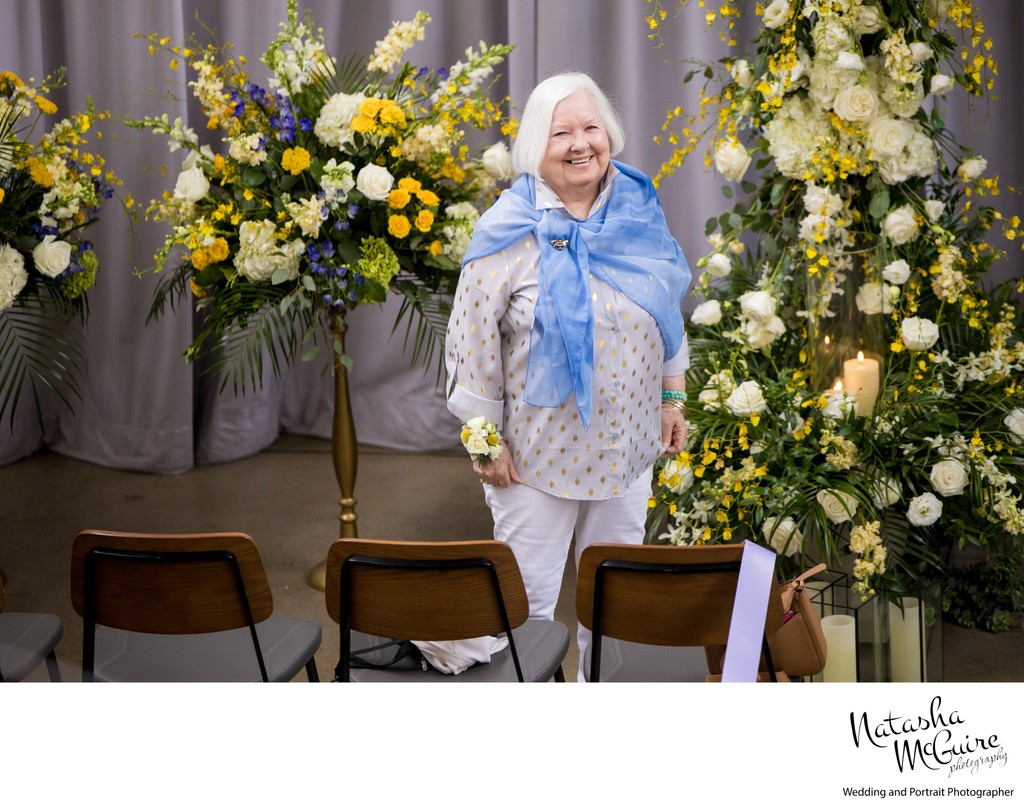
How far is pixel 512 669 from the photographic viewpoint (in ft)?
7.23

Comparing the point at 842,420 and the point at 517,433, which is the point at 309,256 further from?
the point at 842,420

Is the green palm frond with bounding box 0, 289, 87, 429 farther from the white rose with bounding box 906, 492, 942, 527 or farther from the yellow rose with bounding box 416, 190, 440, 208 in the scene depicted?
the white rose with bounding box 906, 492, 942, 527

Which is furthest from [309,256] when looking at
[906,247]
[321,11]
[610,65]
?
[321,11]

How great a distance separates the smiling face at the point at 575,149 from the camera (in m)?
2.31

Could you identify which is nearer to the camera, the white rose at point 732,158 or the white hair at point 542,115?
the white hair at point 542,115

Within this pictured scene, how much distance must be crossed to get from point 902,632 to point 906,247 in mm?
1050

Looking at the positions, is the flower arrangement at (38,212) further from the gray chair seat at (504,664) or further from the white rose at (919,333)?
the white rose at (919,333)

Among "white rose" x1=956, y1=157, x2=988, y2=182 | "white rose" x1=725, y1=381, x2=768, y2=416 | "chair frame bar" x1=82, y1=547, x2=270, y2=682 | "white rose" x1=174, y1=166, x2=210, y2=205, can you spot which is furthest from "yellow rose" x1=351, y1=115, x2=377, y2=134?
"white rose" x1=956, y1=157, x2=988, y2=182

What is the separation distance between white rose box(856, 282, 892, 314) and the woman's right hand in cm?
120

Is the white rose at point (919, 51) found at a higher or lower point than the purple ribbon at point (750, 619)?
higher

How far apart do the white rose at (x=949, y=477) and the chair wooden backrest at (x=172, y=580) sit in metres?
1.66

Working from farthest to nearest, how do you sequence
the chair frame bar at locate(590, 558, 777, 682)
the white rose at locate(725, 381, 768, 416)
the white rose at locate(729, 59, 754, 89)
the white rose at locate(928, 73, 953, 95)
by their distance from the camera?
the white rose at locate(729, 59, 754, 89) < the white rose at locate(725, 381, 768, 416) < the white rose at locate(928, 73, 953, 95) < the chair frame bar at locate(590, 558, 777, 682)

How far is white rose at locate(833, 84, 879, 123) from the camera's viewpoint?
288cm

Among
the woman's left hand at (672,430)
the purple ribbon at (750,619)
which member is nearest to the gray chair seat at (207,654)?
the woman's left hand at (672,430)
